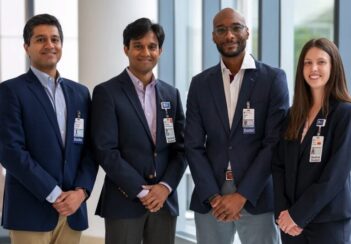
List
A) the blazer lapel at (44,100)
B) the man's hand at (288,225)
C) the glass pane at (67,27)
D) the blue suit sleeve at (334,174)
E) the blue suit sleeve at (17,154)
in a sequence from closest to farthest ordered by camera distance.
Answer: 1. the blue suit sleeve at (334,174)
2. the man's hand at (288,225)
3. the blue suit sleeve at (17,154)
4. the blazer lapel at (44,100)
5. the glass pane at (67,27)

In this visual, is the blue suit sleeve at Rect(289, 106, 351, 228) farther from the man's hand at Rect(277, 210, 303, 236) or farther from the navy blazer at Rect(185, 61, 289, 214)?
the navy blazer at Rect(185, 61, 289, 214)

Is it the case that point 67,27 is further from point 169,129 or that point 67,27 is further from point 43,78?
point 169,129

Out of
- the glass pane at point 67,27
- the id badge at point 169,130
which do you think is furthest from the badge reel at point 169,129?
the glass pane at point 67,27

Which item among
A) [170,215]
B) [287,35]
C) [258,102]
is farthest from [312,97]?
[287,35]

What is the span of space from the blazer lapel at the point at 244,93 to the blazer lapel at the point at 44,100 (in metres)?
0.96

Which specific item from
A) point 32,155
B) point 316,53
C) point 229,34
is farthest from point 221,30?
point 32,155

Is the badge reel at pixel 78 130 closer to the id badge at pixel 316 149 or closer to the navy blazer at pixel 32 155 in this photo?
the navy blazer at pixel 32 155

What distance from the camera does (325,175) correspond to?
2.54 metres

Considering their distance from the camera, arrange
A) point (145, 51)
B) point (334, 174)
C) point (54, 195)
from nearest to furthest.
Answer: point (334, 174) < point (54, 195) < point (145, 51)

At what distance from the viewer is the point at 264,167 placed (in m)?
2.85

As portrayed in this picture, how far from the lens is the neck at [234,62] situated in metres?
3.02

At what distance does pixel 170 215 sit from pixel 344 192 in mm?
1026

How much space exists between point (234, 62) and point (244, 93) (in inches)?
8.1

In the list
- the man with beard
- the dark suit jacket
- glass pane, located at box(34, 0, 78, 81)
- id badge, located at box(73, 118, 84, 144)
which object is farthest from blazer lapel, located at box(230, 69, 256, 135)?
glass pane, located at box(34, 0, 78, 81)
